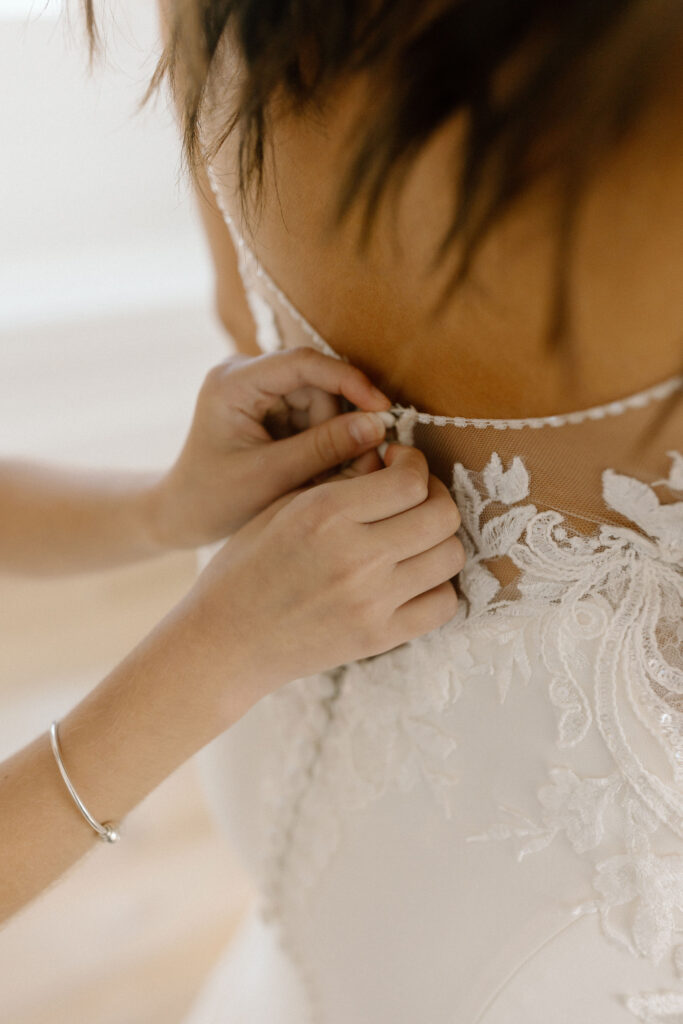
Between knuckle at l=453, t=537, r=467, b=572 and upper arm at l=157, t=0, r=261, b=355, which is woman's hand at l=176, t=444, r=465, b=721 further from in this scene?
upper arm at l=157, t=0, r=261, b=355

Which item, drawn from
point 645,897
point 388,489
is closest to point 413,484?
point 388,489

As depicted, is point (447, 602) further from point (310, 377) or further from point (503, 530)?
point (310, 377)

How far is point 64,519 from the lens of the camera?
1033 millimetres

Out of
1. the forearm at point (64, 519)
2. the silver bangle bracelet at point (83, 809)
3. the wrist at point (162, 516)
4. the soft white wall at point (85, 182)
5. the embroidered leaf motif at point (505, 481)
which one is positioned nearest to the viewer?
the embroidered leaf motif at point (505, 481)

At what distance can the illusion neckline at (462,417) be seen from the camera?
49cm

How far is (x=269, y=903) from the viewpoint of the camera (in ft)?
2.89

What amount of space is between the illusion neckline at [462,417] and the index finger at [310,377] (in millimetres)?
18

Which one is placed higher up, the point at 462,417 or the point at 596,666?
the point at 462,417

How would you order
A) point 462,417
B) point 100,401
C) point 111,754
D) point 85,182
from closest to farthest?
point 462,417 < point 111,754 < point 85,182 < point 100,401

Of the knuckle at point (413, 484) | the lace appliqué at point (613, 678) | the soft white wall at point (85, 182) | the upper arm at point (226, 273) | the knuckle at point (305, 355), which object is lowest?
the lace appliqué at point (613, 678)

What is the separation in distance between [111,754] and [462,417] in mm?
373

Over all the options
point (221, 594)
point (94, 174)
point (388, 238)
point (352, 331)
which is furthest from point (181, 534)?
point (94, 174)

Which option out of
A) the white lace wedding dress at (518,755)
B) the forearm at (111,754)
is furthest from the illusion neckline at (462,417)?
the forearm at (111,754)

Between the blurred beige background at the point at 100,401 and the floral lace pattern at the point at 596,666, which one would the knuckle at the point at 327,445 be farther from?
the blurred beige background at the point at 100,401
